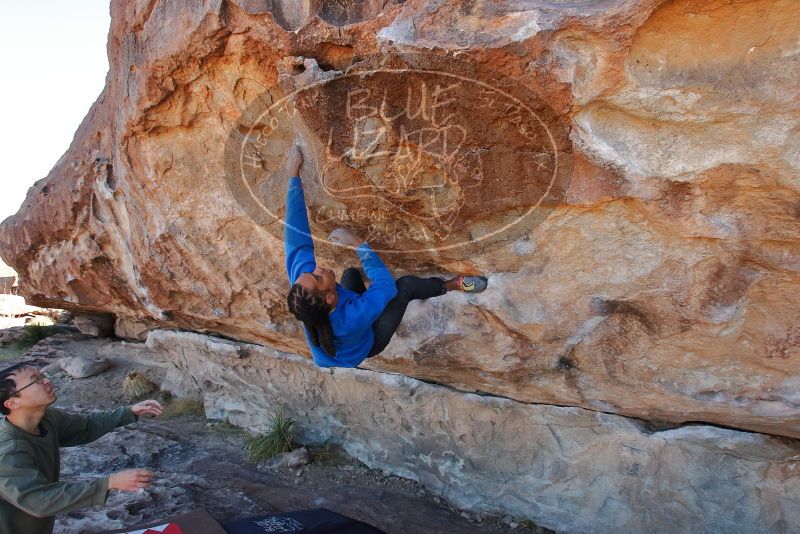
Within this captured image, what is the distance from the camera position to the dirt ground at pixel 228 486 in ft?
12.5

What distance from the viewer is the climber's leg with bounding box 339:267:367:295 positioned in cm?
329

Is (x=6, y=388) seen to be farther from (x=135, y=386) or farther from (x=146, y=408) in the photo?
(x=135, y=386)

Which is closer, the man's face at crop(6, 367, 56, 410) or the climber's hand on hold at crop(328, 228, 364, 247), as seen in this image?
the man's face at crop(6, 367, 56, 410)

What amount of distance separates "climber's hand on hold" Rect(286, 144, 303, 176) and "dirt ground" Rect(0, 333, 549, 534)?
7.26 feet

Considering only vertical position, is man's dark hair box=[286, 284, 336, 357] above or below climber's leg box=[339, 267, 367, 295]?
below

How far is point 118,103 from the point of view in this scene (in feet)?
13.5

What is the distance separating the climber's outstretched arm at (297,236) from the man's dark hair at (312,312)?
0.24m

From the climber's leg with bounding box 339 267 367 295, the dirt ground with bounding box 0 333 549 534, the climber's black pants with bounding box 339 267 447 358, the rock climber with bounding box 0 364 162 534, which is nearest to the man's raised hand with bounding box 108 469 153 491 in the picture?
the rock climber with bounding box 0 364 162 534

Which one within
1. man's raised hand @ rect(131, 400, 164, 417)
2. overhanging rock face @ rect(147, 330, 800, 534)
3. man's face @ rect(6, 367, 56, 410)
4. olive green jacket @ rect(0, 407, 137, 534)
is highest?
man's face @ rect(6, 367, 56, 410)

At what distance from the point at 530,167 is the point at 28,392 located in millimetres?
2371

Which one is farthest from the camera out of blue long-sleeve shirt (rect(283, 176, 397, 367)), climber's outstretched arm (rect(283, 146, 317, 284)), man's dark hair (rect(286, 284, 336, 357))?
climber's outstretched arm (rect(283, 146, 317, 284))

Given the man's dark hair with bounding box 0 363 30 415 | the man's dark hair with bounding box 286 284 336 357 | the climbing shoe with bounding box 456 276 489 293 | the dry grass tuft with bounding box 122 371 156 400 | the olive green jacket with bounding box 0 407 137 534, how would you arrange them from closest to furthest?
the olive green jacket with bounding box 0 407 137 534, the man's dark hair with bounding box 0 363 30 415, the man's dark hair with bounding box 286 284 336 357, the climbing shoe with bounding box 456 276 489 293, the dry grass tuft with bounding box 122 371 156 400

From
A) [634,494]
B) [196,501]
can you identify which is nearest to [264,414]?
[196,501]

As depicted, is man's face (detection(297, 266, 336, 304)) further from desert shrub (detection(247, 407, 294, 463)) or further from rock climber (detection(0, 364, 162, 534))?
desert shrub (detection(247, 407, 294, 463))
